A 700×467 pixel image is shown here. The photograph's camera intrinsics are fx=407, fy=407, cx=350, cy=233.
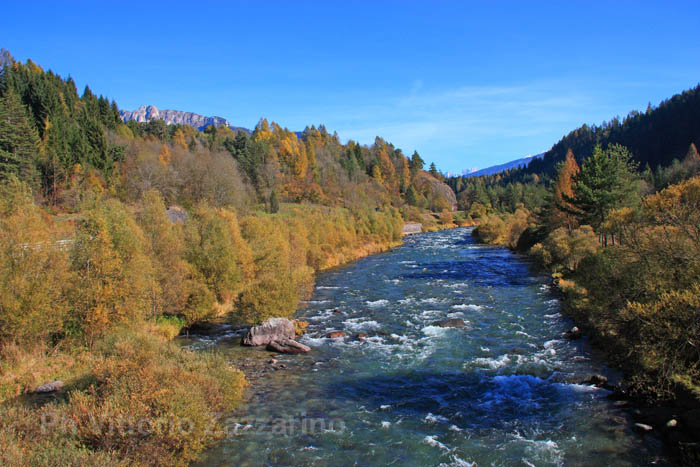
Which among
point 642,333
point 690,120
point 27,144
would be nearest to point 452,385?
point 642,333

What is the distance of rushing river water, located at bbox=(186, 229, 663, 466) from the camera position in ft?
45.3

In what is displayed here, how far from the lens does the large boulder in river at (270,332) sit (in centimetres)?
2512

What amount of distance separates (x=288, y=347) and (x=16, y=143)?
5707 centimetres

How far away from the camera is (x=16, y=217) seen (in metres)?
20.8

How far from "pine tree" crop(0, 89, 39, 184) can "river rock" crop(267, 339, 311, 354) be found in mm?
47398

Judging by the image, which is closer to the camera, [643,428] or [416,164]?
[643,428]

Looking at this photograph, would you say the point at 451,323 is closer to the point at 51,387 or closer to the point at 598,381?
the point at 598,381

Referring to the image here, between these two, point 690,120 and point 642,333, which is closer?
point 642,333

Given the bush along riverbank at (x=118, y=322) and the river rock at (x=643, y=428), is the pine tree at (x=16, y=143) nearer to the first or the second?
the bush along riverbank at (x=118, y=322)

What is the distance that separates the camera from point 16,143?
56719 mm

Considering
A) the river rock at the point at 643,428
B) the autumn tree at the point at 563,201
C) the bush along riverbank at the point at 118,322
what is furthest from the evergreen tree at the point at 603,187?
the river rock at the point at 643,428

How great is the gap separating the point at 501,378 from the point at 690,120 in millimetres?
206690

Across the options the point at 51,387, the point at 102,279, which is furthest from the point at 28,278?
the point at 51,387

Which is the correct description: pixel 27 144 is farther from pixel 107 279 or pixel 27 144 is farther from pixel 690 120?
pixel 690 120
